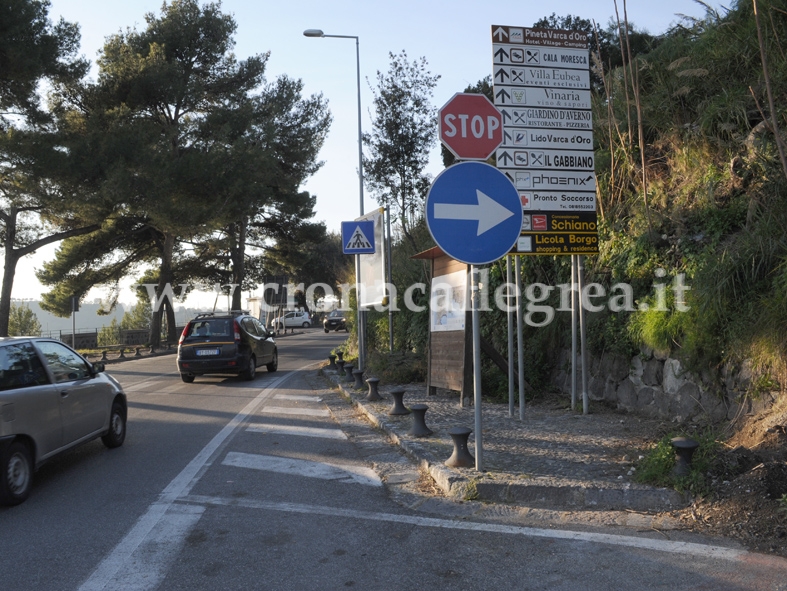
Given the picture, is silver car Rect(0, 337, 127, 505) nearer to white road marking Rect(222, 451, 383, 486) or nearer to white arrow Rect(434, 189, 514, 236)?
white road marking Rect(222, 451, 383, 486)

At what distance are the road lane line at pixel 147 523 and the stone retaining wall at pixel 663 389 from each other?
4871 millimetres

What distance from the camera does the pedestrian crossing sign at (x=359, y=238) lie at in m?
13.6

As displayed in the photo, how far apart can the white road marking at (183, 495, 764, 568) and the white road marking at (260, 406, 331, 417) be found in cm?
512

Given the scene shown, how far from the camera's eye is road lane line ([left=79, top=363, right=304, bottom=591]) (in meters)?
4.01

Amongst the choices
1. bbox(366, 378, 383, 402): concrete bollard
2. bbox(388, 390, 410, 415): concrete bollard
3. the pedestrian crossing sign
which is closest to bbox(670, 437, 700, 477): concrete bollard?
bbox(388, 390, 410, 415): concrete bollard

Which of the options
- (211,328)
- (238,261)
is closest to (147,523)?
(211,328)

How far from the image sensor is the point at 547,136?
861cm

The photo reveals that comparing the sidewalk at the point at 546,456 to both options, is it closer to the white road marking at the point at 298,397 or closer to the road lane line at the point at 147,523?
the road lane line at the point at 147,523

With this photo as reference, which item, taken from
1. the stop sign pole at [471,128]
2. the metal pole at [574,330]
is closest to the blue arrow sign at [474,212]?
the stop sign pole at [471,128]

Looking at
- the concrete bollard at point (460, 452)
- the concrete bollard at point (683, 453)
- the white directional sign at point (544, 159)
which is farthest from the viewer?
the white directional sign at point (544, 159)

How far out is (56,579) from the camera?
402 cm

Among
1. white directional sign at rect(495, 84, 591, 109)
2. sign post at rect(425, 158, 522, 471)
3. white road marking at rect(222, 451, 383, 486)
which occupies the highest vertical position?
white directional sign at rect(495, 84, 591, 109)

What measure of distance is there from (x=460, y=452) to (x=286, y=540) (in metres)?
2.03

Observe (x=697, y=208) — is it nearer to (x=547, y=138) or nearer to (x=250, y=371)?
Answer: (x=547, y=138)
